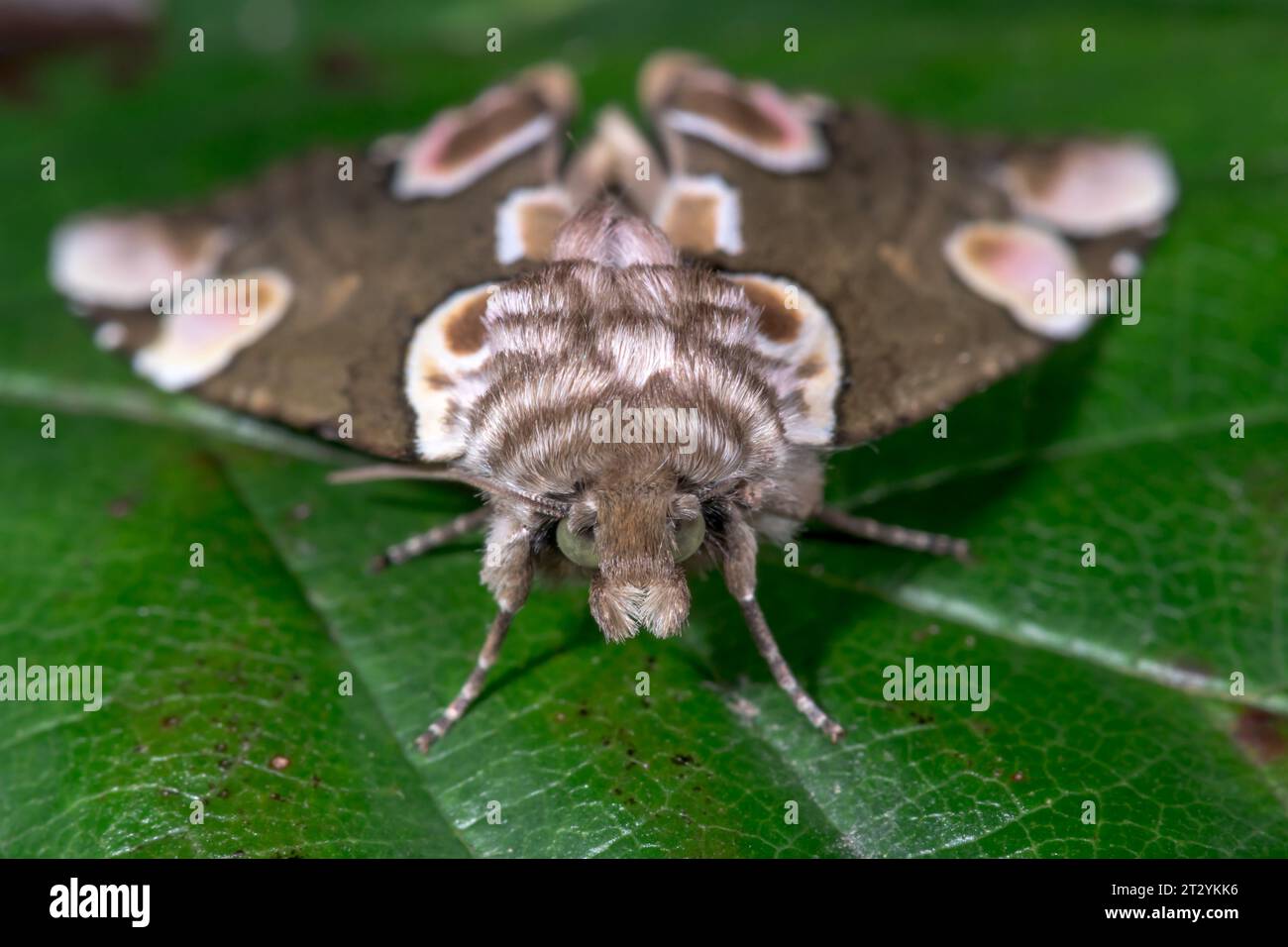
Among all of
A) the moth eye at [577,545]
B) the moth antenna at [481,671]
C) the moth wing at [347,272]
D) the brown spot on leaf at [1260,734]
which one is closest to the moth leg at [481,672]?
the moth antenna at [481,671]

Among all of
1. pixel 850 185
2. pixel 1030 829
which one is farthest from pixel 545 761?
pixel 850 185

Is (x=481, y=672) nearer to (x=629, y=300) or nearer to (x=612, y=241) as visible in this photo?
(x=629, y=300)

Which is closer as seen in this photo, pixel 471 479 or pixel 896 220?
pixel 471 479

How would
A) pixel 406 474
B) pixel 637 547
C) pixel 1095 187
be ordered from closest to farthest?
pixel 637 547 → pixel 406 474 → pixel 1095 187

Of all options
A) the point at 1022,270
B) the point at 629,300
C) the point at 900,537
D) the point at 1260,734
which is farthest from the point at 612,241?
the point at 1260,734

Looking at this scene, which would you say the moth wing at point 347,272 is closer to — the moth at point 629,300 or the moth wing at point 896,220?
the moth at point 629,300

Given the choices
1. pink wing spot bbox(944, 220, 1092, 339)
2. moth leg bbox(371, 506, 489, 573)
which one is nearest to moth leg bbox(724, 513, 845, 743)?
moth leg bbox(371, 506, 489, 573)
